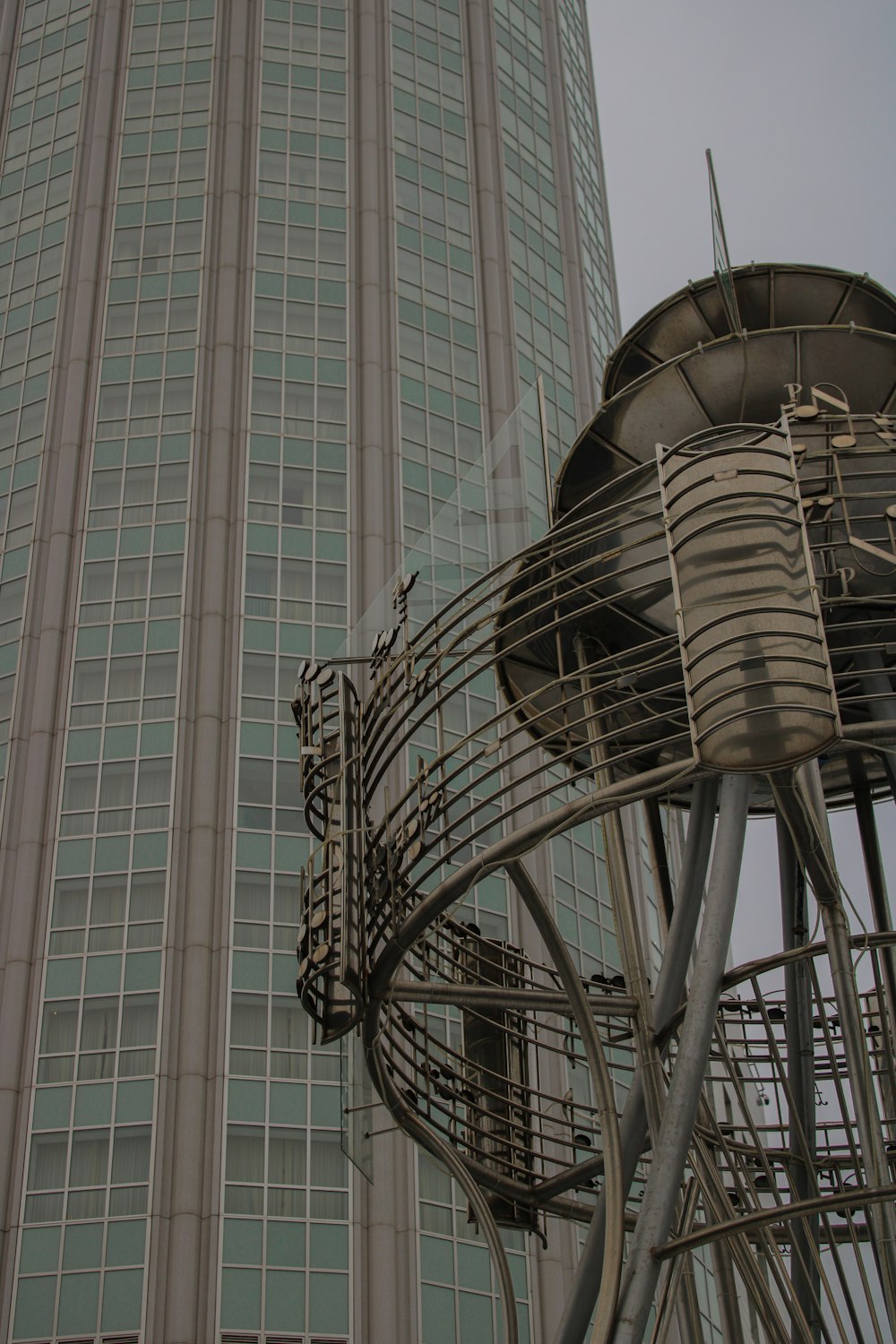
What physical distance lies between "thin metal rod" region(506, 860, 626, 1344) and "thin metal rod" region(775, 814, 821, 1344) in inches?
117

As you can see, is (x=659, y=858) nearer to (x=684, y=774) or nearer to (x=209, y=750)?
(x=684, y=774)

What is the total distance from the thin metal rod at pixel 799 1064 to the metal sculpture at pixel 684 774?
49 mm

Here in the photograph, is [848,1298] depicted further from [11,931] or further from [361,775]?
[11,931]

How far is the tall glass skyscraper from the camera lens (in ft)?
136

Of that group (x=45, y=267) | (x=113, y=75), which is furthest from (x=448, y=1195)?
(x=113, y=75)

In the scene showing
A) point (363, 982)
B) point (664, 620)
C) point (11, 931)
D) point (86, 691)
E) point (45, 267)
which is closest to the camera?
point (363, 982)

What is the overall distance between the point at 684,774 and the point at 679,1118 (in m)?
3.56

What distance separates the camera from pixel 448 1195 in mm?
43688

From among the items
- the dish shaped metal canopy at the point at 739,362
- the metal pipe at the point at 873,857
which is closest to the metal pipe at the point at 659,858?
the metal pipe at the point at 873,857

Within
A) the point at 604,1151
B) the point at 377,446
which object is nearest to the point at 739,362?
the point at 604,1151

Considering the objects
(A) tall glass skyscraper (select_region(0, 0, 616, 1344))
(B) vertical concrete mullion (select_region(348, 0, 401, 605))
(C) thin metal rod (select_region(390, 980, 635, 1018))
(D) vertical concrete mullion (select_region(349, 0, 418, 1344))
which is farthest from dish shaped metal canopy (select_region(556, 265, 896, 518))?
(B) vertical concrete mullion (select_region(348, 0, 401, 605))

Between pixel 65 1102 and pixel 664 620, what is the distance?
25.7 m

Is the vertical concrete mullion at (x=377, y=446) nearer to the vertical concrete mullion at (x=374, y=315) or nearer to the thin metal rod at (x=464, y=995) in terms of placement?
the vertical concrete mullion at (x=374, y=315)

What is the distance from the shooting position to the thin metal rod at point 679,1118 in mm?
17578
